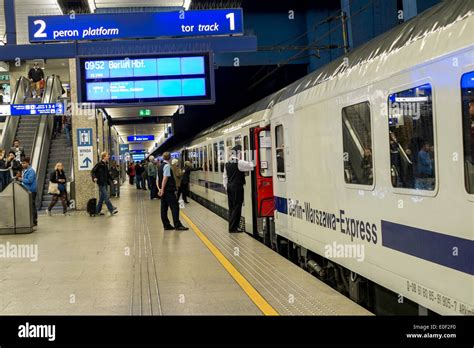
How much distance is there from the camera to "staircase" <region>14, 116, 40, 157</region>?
20.1 m

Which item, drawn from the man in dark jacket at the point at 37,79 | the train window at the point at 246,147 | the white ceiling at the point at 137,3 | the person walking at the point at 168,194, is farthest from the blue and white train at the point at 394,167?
the man in dark jacket at the point at 37,79

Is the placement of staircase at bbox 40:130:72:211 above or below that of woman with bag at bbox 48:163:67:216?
above

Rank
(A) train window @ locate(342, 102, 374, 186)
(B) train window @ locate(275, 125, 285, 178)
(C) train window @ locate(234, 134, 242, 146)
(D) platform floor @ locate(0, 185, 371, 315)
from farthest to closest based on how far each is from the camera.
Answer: (C) train window @ locate(234, 134, 242, 146) → (B) train window @ locate(275, 125, 285, 178) → (D) platform floor @ locate(0, 185, 371, 315) → (A) train window @ locate(342, 102, 374, 186)

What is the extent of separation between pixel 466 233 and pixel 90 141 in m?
15.4

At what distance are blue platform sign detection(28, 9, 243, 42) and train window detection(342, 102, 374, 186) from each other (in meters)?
6.79

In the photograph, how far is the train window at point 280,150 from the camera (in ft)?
28.3

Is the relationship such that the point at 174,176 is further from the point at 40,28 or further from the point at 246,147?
the point at 40,28

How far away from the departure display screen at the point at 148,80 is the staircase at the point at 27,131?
7.85 metres

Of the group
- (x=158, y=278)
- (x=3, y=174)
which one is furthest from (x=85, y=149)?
(x=158, y=278)

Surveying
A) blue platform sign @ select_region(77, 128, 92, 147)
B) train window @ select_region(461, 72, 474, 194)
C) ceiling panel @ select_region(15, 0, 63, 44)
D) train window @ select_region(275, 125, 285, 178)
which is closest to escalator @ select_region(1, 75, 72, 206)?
blue platform sign @ select_region(77, 128, 92, 147)

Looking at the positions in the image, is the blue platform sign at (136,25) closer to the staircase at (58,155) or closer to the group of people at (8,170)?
the group of people at (8,170)

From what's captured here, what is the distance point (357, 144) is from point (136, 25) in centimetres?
774

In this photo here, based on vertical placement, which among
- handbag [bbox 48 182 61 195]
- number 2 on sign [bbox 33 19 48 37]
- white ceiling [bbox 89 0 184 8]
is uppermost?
white ceiling [bbox 89 0 184 8]

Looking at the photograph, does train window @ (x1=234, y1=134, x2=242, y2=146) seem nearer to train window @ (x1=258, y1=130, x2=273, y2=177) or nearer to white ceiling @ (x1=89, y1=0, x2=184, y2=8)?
train window @ (x1=258, y1=130, x2=273, y2=177)
